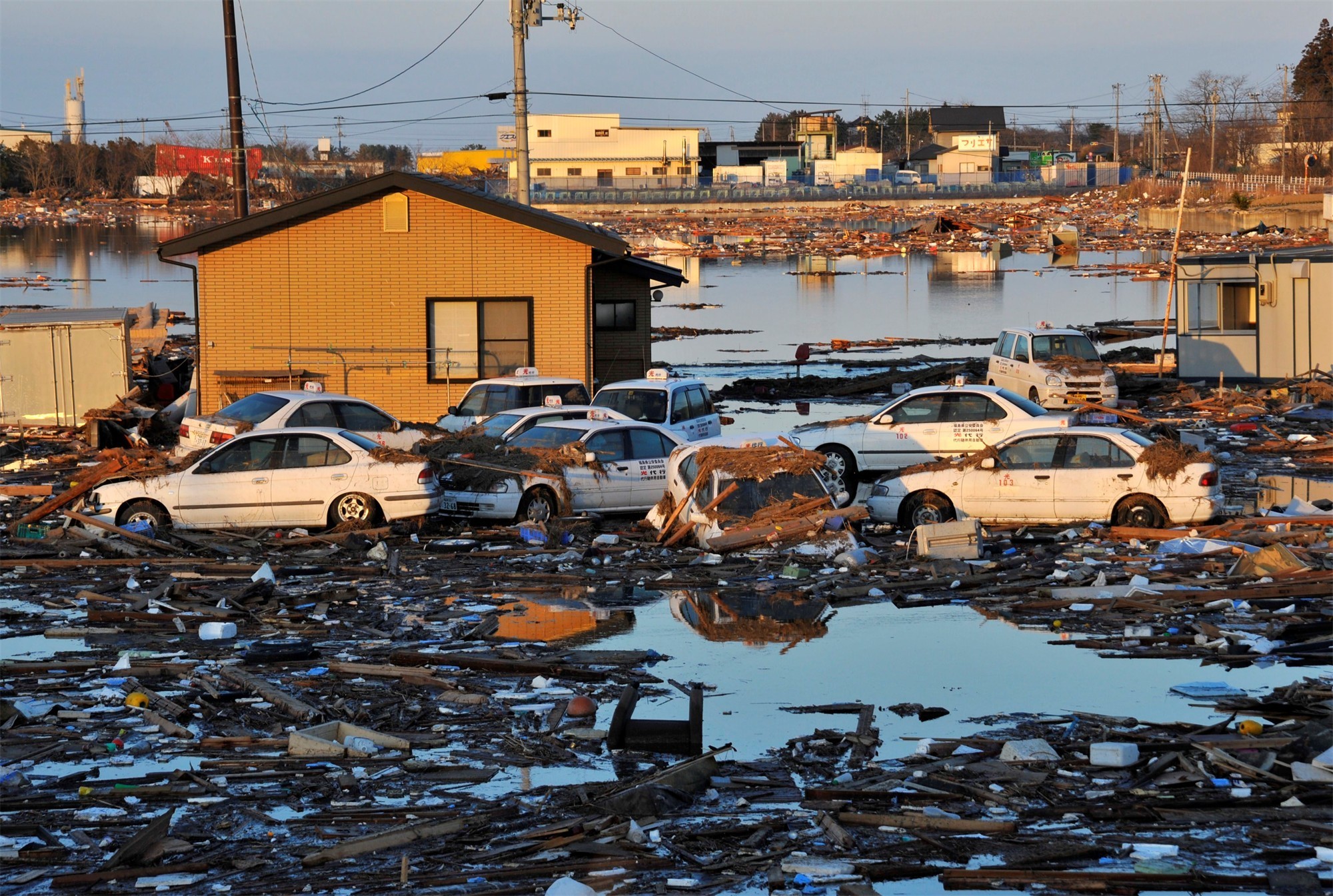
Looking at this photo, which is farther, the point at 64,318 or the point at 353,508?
the point at 64,318

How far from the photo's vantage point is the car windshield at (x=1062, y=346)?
103 feet

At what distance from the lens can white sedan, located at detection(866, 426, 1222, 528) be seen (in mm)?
18250

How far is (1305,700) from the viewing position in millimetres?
10930

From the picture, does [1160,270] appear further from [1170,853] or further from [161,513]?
[1170,853]

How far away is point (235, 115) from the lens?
35.3 meters

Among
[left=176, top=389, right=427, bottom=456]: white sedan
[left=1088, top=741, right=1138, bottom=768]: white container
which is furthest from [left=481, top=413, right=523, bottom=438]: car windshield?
[left=1088, top=741, right=1138, bottom=768]: white container

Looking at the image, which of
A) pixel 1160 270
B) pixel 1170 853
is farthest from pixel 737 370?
pixel 1160 270

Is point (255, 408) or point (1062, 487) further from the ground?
point (255, 408)

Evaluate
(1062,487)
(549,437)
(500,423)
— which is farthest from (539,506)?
(1062,487)

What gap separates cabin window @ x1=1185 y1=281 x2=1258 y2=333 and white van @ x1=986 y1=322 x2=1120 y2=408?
243 centimetres

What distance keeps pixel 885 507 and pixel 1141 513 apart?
314 centimetres

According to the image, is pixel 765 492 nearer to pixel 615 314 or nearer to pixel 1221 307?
pixel 615 314

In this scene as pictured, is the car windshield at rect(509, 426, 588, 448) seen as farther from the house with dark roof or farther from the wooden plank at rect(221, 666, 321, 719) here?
the wooden plank at rect(221, 666, 321, 719)

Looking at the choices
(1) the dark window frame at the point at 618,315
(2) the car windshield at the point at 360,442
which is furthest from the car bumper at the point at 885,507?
(1) the dark window frame at the point at 618,315
